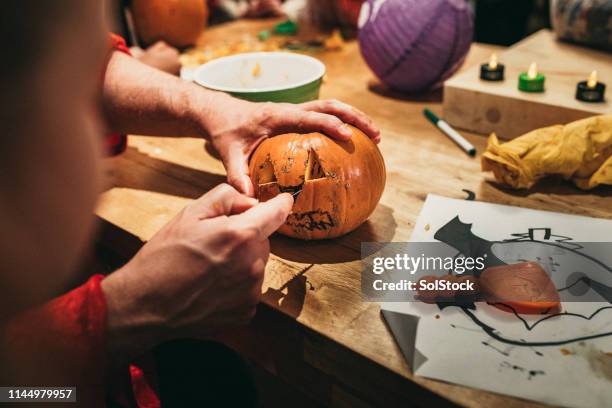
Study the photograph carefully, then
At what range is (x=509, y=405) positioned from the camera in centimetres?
60

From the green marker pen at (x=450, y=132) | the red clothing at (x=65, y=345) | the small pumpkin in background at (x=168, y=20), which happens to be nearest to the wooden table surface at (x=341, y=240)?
the green marker pen at (x=450, y=132)

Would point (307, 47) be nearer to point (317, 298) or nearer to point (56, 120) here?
point (317, 298)

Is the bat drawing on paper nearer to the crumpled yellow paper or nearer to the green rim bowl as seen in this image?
the crumpled yellow paper

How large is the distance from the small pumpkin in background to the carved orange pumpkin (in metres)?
1.37

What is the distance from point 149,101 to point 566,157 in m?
0.93

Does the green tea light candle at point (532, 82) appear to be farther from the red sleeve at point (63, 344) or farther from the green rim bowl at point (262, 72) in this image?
the red sleeve at point (63, 344)

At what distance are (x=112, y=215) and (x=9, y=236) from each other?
1.61 ft

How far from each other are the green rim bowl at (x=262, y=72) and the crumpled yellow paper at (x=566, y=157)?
0.47 meters

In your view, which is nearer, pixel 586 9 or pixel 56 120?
pixel 56 120

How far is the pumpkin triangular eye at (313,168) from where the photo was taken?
0.87 metres

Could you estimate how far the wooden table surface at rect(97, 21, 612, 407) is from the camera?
0.70 metres

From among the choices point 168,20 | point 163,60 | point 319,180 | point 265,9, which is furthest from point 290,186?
point 265,9

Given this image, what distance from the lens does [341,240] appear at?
0.93 meters

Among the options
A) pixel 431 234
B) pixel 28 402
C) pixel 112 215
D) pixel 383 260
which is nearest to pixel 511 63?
pixel 431 234
